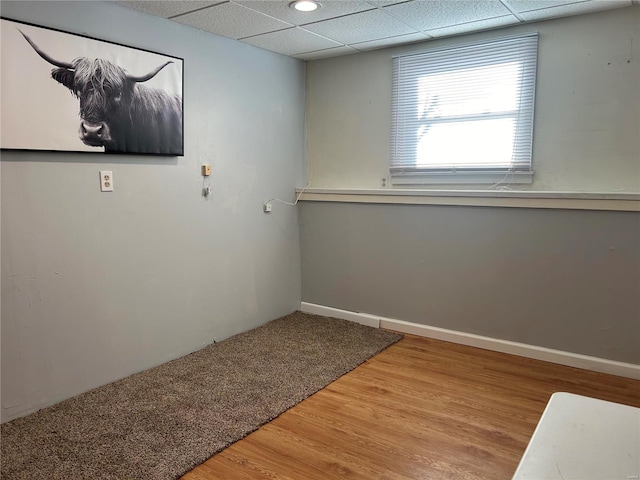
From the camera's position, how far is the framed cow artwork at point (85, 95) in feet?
7.68

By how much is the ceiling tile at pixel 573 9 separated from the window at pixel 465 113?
0.17 meters

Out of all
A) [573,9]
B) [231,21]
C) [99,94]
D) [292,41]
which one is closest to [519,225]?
[573,9]

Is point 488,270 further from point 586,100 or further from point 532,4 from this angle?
point 532,4

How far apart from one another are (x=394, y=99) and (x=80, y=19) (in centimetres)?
231

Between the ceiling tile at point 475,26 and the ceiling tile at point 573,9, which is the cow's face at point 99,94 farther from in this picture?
the ceiling tile at point 573,9

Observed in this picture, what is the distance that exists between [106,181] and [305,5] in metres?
1.58

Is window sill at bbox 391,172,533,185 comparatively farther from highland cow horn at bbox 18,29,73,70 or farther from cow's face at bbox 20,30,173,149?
highland cow horn at bbox 18,29,73,70

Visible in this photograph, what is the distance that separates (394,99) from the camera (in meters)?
3.87

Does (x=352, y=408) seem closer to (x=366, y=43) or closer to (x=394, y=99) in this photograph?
(x=394, y=99)

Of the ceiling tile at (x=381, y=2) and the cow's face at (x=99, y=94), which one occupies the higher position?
the ceiling tile at (x=381, y=2)

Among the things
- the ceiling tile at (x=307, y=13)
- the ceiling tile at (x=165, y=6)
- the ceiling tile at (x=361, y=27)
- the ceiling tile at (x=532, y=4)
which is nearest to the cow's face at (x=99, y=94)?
the ceiling tile at (x=165, y=6)

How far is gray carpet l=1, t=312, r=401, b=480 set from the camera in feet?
7.05

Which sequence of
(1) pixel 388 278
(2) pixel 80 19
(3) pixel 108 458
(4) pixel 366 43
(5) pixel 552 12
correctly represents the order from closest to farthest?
(3) pixel 108 458 → (2) pixel 80 19 → (5) pixel 552 12 → (4) pixel 366 43 → (1) pixel 388 278

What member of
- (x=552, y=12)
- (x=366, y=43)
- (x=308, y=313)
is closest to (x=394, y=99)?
(x=366, y=43)
